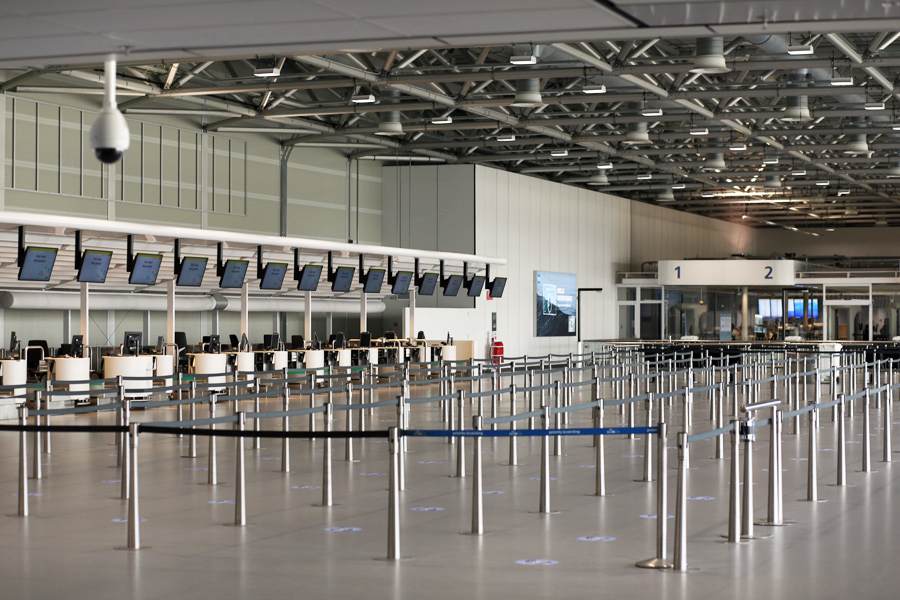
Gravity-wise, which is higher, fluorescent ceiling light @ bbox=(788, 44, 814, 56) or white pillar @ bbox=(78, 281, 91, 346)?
fluorescent ceiling light @ bbox=(788, 44, 814, 56)

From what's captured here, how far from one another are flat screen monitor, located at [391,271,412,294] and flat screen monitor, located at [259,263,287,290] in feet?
14.5

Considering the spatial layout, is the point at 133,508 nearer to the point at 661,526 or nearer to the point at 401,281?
the point at 661,526

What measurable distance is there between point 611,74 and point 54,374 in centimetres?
1294

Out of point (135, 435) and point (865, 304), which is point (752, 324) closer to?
point (865, 304)

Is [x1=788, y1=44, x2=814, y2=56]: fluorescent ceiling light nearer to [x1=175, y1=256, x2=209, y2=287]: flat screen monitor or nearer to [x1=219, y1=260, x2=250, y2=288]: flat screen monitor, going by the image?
[x1=219, y1=260, x2=250, y2=288]: flat screen monitor

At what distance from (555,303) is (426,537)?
34665mm

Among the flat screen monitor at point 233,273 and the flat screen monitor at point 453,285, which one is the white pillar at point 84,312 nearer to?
the flat screen monitor at point 233,273

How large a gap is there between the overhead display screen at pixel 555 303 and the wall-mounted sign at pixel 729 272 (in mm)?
4651

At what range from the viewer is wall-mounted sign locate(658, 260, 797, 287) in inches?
1710

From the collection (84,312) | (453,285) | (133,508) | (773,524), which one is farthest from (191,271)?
(773,524)

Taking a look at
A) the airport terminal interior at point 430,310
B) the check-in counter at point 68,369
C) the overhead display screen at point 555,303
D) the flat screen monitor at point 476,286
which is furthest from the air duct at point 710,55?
the overhead display screen at point 555,303

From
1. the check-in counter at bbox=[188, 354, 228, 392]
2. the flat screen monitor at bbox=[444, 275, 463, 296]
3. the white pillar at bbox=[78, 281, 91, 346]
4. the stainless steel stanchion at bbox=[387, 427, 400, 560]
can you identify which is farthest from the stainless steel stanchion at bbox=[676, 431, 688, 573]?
the flat screen monitor at bbox=[444, 275, 463, 296]

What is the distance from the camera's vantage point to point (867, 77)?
2600 centimetres

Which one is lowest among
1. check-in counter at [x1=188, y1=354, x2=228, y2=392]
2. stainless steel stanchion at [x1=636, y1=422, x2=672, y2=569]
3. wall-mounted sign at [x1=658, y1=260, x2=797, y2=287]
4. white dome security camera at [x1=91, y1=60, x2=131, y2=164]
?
stainless steel stanchion at [x1=636, y1=422, x2=672, y2=569]
